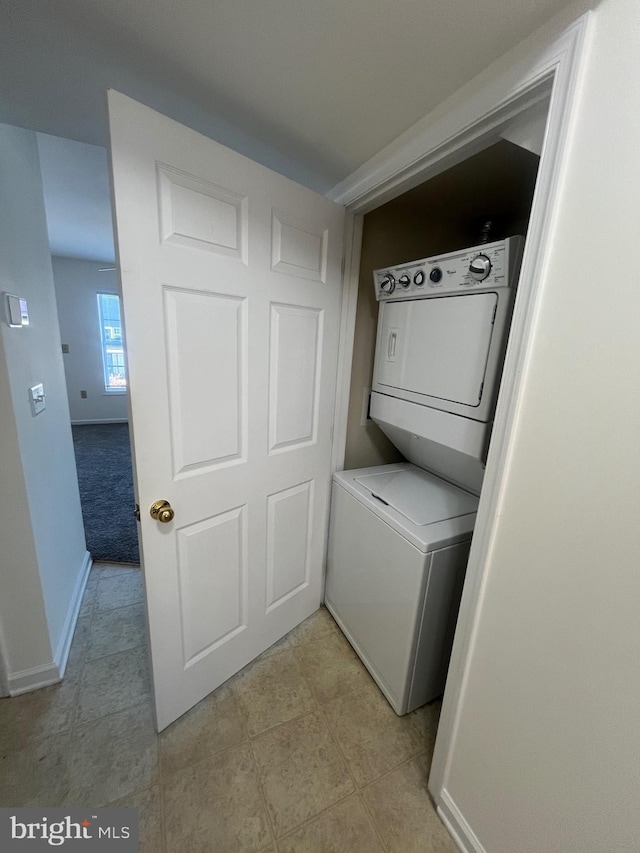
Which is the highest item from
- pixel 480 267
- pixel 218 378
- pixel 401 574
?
pixel 480 267

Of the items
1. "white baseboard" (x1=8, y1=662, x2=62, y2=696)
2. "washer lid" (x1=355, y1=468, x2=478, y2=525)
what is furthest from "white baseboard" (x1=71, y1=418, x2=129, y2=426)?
"washer lid" (x1=355, y1=468, x2=478, y2=525)

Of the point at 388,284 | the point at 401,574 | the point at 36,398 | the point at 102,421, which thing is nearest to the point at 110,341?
the point at 102,421

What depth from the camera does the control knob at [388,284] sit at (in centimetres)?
139

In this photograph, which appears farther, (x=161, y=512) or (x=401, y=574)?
(x=401, y=574)

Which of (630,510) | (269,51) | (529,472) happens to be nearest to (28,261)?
(269,51)

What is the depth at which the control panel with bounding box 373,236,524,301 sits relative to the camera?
0.98 m

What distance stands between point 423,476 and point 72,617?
73.1 inches

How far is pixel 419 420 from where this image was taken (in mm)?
1342

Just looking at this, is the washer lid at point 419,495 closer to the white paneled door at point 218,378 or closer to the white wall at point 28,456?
the white paneled door at point 218,378

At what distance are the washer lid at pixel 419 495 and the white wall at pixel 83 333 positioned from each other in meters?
4.30

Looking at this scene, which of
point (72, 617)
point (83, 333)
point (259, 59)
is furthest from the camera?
point (83, 333)

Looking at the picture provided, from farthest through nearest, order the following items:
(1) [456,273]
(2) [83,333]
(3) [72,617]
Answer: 1. (2) [83,333]
2. (3) [72,617]
3. (1) [456,273]

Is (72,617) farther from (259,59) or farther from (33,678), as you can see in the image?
(259,59)

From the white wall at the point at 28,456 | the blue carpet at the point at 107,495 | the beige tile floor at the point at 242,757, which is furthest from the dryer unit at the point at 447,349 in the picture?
the blue carpet at the point at 107,495
